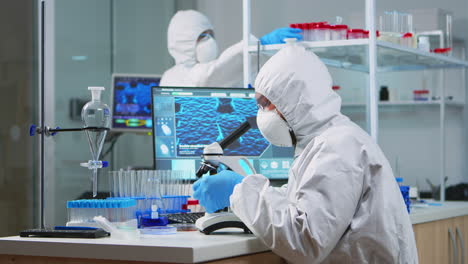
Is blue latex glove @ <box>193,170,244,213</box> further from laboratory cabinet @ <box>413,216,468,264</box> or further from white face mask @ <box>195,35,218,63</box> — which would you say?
white face mask @ <box>195,35,218,63</box>

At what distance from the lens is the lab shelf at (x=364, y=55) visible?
2.81m

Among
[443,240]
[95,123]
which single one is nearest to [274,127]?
[95,123]

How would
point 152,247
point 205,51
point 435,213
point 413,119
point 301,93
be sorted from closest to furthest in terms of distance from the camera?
point 152,247 → point 301,93 → point 435,213 → point 205,51 → point 413,119

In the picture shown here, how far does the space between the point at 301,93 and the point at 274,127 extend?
5.5 inches

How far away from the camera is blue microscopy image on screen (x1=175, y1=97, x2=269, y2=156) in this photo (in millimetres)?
2492

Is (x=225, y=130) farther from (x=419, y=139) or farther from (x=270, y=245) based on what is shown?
(x=419, y=139)

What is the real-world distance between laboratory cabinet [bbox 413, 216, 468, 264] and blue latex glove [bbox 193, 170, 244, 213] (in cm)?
93

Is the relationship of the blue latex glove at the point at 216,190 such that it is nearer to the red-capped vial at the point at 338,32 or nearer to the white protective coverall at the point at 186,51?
the red-capped vial at the point at 338,32

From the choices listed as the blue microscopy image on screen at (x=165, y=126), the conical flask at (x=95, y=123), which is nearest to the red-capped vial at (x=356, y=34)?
the blue microscopy image on screen at (x=165, y=126)

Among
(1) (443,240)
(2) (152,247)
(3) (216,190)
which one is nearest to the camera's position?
(2) (152,247)

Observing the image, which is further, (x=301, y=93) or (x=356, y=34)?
(x=356, y=34)

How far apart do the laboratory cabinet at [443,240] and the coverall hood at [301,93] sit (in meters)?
0.91

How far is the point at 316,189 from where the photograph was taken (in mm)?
1624

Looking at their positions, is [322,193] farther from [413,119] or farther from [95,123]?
[413,119]
